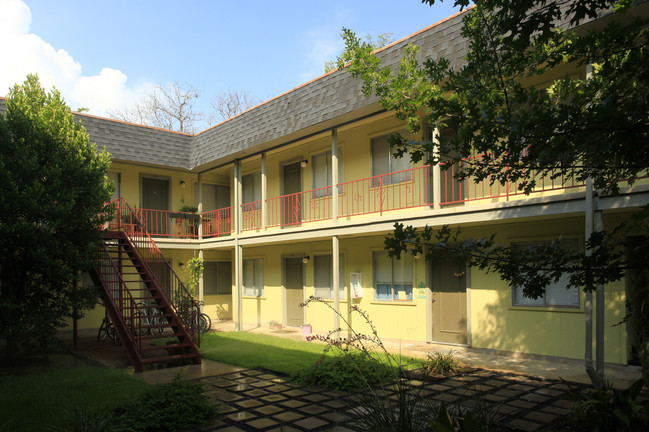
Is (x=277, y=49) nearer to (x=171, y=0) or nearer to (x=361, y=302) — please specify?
(x=171, y=0)

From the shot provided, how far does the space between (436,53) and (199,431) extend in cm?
732

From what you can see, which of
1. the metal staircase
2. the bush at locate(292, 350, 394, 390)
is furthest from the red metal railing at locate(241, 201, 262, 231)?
the bush at locate(292, 350, 394, 390)

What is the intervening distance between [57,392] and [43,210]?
293 cm

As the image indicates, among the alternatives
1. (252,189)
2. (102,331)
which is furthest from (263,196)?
(102,331)

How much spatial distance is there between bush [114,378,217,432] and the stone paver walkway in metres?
0.22

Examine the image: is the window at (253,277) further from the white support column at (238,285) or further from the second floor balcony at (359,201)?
the white support column at (238,285)

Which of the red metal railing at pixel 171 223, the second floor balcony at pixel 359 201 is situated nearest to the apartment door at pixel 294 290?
the second floor balcony at pixel 359 201

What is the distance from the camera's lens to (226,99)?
33.3 metres

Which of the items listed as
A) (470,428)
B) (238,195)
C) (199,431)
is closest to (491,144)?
(470,428)

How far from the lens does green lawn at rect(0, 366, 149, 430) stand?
573 cm

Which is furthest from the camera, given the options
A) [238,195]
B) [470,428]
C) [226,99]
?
[226,99]

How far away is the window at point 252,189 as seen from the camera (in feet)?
52.6

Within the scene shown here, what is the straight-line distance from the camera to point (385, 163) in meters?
11.9

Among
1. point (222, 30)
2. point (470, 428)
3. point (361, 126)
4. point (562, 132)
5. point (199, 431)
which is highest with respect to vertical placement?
point (222, 30)
